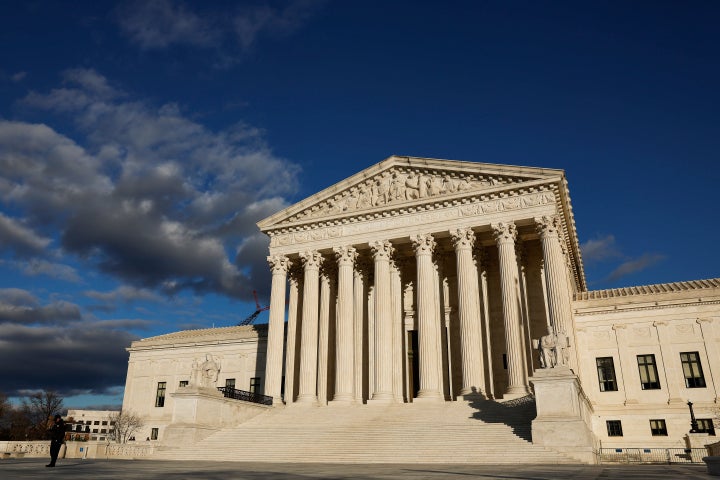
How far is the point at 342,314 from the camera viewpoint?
37.1 m

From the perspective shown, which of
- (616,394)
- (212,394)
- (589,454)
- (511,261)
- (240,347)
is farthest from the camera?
(240,347)

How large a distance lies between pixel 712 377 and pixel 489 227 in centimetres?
1636

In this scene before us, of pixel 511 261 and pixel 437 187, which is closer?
pixel 511 261

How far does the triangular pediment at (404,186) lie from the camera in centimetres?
3416

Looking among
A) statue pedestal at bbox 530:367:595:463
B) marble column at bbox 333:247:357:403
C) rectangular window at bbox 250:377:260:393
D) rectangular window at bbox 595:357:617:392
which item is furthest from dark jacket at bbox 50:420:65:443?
rectangular window at bbox 595:357:617:392

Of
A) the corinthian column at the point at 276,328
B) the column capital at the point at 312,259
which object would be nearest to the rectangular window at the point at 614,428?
the corinthian column at the point at 276,328

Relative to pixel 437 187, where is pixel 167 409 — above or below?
below

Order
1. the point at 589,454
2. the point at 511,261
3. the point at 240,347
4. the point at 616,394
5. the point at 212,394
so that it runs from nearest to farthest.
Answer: the point at 589,454, the point at 212,394, the point at 511,261, the point at 616,394, the point at 240,347

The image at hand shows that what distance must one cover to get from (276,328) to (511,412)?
18.1 metres

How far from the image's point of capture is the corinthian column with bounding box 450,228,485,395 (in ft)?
105

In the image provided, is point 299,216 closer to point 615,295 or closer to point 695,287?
point 615,295

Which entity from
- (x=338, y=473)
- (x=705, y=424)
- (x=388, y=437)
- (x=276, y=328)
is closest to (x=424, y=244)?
(x=276, y=328)

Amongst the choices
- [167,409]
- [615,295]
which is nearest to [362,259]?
[615,295]

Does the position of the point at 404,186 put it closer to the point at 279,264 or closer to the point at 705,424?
the point at 279,264
